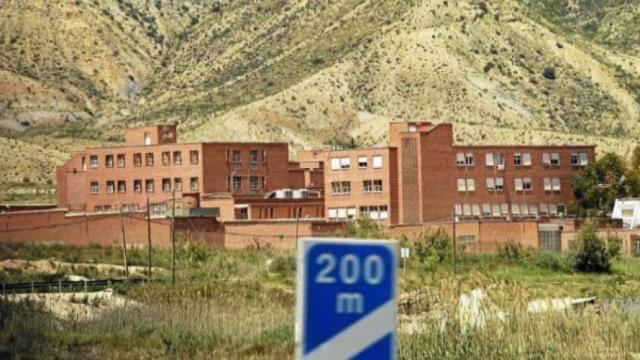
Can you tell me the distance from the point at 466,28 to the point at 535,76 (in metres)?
8.74

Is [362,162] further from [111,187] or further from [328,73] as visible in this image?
[328,73]

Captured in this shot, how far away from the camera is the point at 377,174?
3816 inches

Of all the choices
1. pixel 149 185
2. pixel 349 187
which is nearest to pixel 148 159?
pixel 149 185

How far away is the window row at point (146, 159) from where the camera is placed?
103125mm

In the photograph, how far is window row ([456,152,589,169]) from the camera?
324ft

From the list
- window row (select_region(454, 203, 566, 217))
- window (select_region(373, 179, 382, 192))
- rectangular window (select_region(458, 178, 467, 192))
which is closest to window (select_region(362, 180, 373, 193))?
window (select_region(373, 179, 382, 192))

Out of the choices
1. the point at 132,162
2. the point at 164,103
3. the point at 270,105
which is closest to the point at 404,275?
the point at 132,162

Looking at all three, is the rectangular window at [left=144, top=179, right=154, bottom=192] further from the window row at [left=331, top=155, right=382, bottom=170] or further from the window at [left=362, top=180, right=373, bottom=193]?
the window at [left=362, top=180, right=373, bottom=193]

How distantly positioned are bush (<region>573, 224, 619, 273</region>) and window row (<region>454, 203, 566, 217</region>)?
1867 cm

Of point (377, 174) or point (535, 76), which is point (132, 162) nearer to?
point (377, 174)

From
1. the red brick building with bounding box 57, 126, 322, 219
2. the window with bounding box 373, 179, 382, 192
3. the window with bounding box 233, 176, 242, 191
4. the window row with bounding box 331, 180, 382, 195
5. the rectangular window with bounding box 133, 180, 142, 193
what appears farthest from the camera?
the window with bounding box 233, 176, 242, 191

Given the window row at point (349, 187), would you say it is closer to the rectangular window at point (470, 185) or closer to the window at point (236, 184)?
the rectangular window at point (470, 185)

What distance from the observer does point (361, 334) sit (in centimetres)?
925

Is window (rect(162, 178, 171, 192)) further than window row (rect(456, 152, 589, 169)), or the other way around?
window (rect(162, 178, 171, 192))
